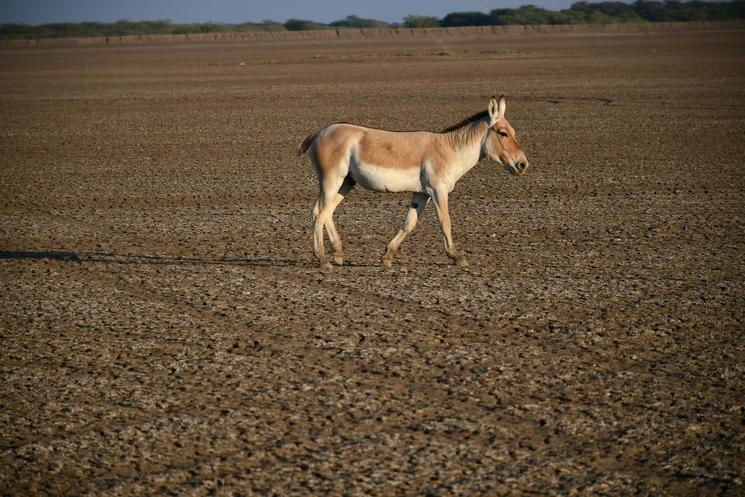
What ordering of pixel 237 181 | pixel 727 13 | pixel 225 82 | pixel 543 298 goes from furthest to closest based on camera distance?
pixel 727 13 → pixel 225 82 → pixel 237 181 → pixel 543 298

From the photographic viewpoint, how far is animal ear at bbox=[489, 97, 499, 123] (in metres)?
10.1

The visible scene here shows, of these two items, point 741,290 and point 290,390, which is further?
point 741,290

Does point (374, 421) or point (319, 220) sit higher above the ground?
point (319, 220)

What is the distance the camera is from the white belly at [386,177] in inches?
389

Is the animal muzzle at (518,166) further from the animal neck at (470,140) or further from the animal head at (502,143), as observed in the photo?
the animal neck at (470,140)

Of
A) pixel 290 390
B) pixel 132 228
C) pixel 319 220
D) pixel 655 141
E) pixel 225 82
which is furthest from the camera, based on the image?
pixel 225 82

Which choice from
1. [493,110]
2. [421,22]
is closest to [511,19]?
[421,22]

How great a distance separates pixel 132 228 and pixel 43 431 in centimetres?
689

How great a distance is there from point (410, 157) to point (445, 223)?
0.82 metres

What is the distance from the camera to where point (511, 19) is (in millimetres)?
165625

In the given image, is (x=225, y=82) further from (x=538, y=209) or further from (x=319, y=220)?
(x=319, y=220)

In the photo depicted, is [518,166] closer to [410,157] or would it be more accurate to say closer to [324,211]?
[410,157]

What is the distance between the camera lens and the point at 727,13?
155500 mm

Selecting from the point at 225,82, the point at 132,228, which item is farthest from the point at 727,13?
the point at 132,228
